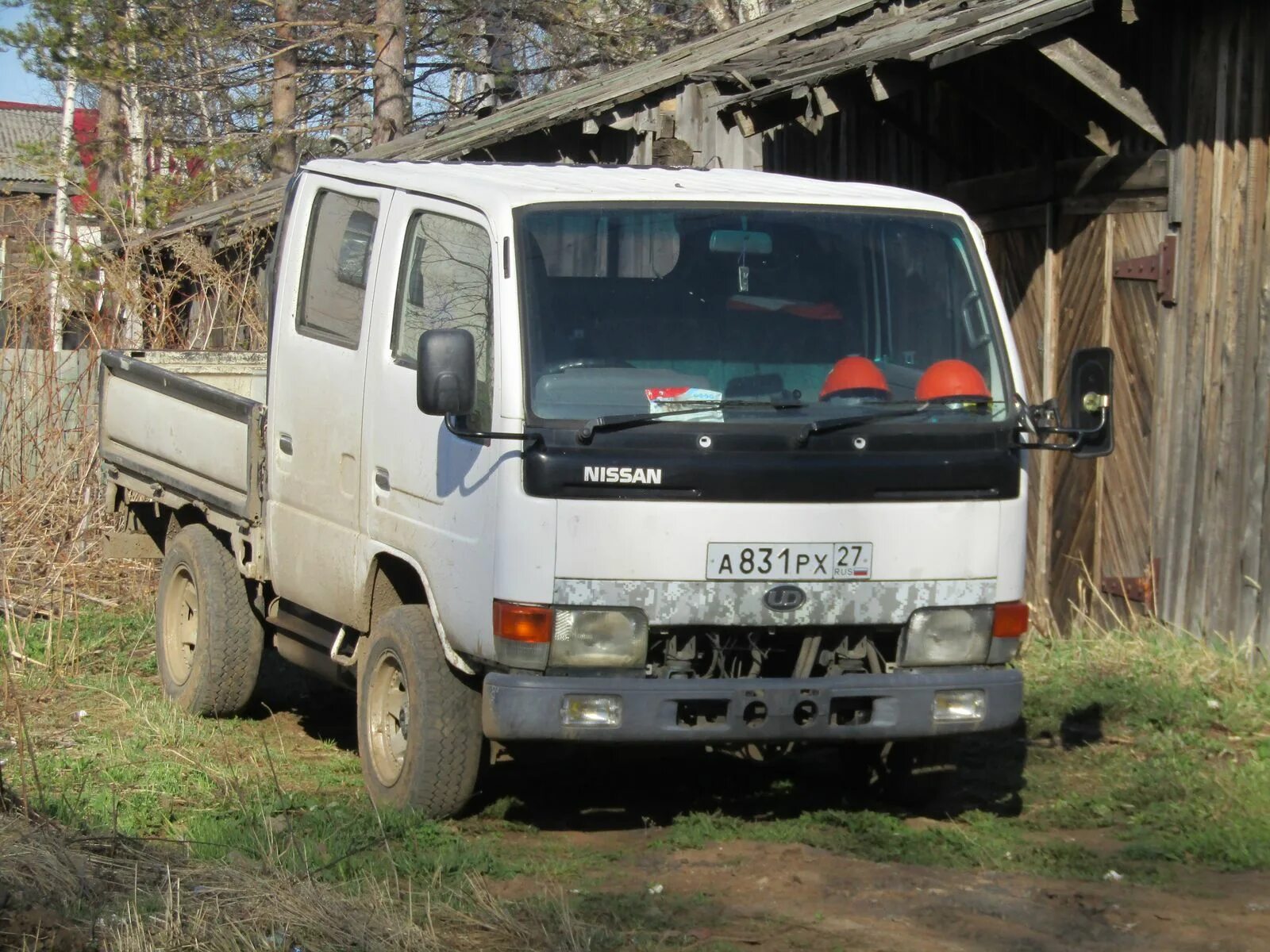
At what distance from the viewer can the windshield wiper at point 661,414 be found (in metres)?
5.36

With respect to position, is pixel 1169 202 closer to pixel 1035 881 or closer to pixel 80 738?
pixel 1035 881

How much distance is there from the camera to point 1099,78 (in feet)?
27.6

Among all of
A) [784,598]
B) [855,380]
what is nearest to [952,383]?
[855,380]

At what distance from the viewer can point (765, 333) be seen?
5801 mm

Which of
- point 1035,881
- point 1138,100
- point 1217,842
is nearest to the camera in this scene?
point 1035,881

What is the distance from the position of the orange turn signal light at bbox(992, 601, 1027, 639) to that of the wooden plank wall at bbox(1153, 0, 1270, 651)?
2648 millimetres

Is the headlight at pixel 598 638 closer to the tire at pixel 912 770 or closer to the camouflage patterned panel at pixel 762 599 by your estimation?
the camouflage patterned panel at pixel 762 599

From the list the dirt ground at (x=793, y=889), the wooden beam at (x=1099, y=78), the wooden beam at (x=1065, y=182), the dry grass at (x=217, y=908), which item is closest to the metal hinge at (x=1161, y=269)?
the wooden beam at (x=1065, y=182)

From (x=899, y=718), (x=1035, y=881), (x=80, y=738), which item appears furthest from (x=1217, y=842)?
(x=80, y=738)

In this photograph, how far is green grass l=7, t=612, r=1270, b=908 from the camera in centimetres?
562

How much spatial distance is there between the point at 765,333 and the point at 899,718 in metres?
1.35

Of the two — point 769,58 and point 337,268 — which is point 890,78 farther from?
point 337,268

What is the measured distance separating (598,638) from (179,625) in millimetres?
3583

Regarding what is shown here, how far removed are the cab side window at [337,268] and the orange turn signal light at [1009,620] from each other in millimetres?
2585
